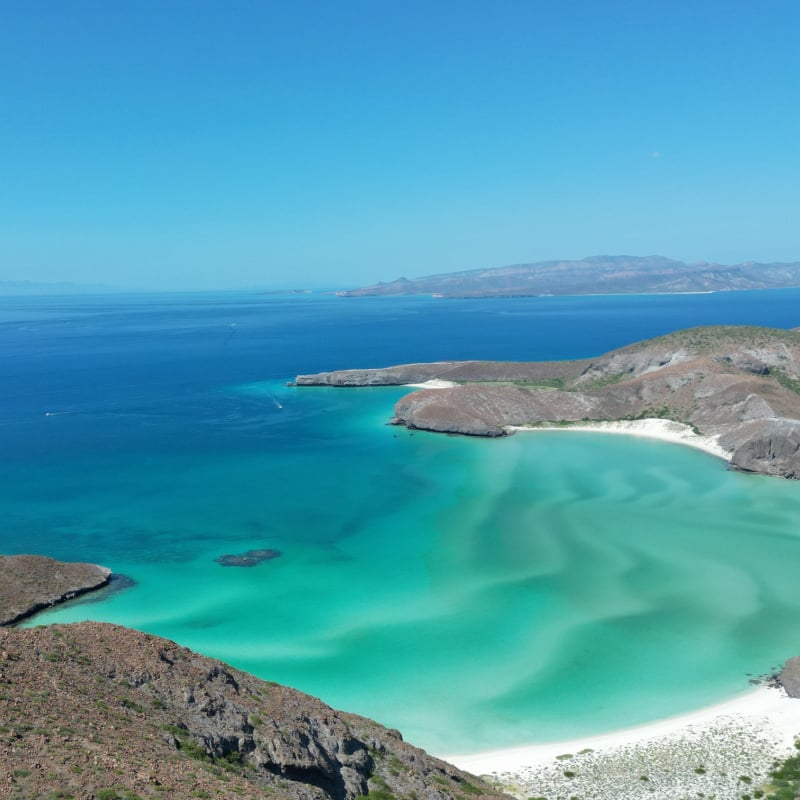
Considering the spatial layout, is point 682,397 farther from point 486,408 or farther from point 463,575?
point 463,575

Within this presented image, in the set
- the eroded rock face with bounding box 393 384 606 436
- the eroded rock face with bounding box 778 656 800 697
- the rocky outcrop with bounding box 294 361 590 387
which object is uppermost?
the rocky outcrop with bounding box 294 361 590 387

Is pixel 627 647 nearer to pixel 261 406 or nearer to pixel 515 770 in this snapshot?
pixel 515 770

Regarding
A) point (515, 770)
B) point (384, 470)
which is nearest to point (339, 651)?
point (515, 770)

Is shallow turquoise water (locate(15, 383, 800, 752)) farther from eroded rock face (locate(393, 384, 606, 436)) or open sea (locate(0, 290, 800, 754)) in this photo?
eroded rock face (locate(393, 384, 606, 436))

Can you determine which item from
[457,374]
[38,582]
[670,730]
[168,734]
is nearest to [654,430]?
[457,374]

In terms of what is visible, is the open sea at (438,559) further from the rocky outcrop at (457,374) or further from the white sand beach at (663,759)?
the rocky outcrop at (457,374)

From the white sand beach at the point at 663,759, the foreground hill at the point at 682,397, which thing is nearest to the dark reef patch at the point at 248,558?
the white sand beach at the point at 663,759

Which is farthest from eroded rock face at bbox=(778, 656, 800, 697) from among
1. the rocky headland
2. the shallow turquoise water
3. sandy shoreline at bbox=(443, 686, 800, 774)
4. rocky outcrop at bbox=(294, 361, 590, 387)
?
rocky outcrop at bbox=(294, 361, 590, 387)
